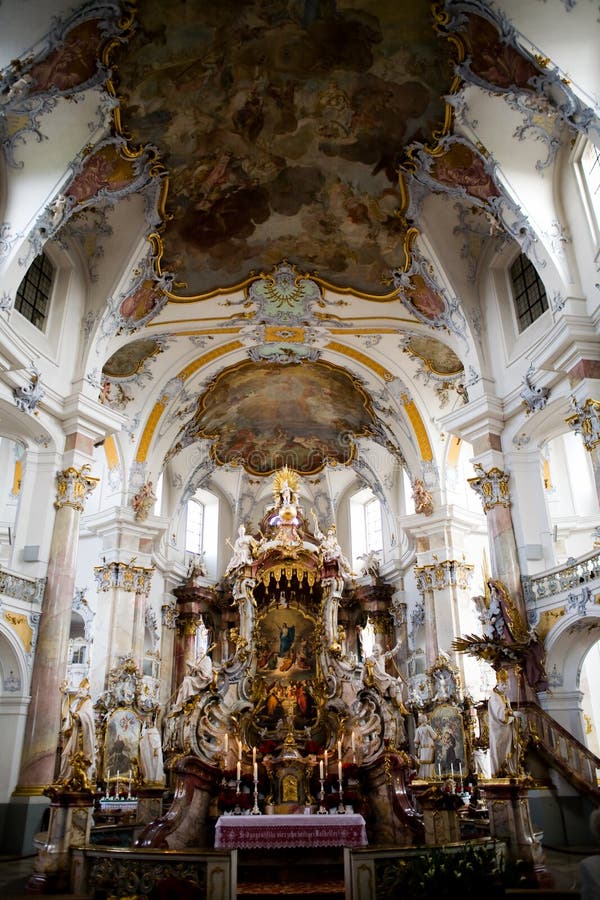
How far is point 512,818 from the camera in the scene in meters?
9.49

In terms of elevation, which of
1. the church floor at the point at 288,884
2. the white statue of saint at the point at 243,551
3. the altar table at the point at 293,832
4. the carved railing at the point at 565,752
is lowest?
the church floor at the point at 288,884

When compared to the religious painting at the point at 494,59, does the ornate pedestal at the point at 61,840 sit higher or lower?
lower

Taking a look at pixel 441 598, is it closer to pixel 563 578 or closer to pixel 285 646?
pixel 285 646

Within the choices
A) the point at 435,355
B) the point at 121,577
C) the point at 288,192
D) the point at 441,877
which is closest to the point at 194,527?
the point at 121,577

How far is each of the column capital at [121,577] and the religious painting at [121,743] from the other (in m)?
3.54

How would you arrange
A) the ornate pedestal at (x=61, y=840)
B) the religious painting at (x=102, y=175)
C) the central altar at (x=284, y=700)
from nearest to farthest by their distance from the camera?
the ornate pedestal at (x=61, y=840) → the religious painting at (x=102, y=175) → the central altar at (x=284, y=700)

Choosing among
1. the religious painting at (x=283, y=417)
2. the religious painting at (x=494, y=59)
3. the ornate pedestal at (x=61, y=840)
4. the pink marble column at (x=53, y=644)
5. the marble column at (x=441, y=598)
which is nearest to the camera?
the ornate pedestal at (x=61, y=840)

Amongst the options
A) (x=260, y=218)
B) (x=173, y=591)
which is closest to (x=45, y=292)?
(x=260, y=218)

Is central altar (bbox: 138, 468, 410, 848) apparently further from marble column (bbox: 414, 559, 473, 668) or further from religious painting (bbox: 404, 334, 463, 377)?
religious painting (bbox: 404, 334, 463, 377)

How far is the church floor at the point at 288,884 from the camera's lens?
29.6ft

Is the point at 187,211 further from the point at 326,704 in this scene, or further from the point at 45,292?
the point at 326,704

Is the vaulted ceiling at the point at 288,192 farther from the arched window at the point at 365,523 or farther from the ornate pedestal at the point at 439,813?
the ornate pedestal at the point at 439,813

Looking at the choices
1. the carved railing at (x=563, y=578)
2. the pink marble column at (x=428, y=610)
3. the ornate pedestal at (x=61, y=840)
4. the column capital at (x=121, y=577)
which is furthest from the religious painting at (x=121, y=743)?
the carved railing at (x=563, y=578)

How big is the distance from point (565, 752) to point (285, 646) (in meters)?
12.3
